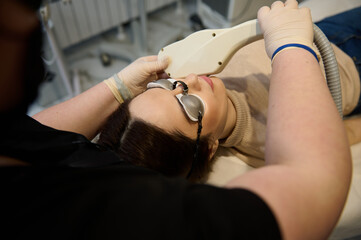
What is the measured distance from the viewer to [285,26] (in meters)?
0.69

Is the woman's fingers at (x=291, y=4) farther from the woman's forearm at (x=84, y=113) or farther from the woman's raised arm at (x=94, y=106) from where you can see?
the woman's forearm at (x=84, y=113)

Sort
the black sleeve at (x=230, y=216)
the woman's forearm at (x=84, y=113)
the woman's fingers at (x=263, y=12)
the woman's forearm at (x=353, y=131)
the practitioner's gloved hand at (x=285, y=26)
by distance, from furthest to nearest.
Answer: the woman's forearm at (x=353, y=131) → the woman's forearm at (x=84, y=113) → the woman's fingers at (x=263, y=12) → the practitioner's gloved hand at (x=285, y=26) → the black sleeve at (x=230, y=216)

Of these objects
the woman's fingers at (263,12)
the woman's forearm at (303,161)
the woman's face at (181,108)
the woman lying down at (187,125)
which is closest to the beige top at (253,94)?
the woman lying down at (187,125)

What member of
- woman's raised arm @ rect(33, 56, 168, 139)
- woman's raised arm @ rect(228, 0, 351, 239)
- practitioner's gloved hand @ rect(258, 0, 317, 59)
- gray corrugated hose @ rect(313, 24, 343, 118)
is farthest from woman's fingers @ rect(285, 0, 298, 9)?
woman's raised arm @ rect(33, 56, 168, 139)

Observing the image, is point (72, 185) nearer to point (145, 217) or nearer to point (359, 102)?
point (145, 217)

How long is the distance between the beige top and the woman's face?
0.46ft

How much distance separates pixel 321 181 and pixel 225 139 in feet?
1.97

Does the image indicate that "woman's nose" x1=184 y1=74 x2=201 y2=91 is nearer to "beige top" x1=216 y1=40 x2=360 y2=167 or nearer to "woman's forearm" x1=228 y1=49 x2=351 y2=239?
"beige top" x1=216 y1=40 x2=360 y2=167

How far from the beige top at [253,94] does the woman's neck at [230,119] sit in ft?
0.05

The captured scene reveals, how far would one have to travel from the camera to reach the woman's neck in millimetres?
987

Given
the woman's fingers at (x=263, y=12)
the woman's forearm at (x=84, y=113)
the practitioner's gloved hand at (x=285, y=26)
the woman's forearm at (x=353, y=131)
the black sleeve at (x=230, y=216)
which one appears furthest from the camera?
the woman's forearm at (x=353, y=131)

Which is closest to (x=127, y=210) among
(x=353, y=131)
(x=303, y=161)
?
(x=303, y=161)

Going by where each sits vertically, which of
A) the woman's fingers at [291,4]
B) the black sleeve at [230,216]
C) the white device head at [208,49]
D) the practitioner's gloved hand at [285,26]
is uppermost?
the woman's fingers at [291,4]

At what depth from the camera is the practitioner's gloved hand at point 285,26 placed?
2.20 feet
